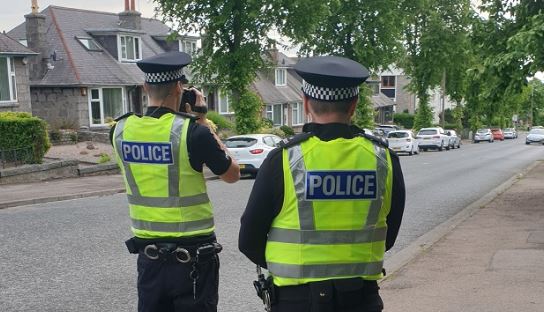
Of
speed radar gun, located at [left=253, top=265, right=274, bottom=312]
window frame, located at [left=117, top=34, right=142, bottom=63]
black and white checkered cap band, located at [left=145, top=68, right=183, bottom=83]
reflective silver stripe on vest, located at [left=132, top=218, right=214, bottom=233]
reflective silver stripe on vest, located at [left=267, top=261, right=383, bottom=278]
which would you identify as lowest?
speed radar gun, located at [left=253, top=265, right=274, bottom=312]

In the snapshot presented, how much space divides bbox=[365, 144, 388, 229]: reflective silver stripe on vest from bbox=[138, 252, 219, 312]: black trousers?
1.08 meters

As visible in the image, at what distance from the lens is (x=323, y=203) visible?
2.69 m

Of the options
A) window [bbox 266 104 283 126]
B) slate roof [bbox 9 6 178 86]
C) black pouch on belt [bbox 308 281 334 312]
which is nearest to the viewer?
black pouch on belt [bbox 308 281 334 312]

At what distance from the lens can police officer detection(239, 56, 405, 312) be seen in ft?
8.80

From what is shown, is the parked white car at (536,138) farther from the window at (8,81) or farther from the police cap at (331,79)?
the police cap at (331,79)

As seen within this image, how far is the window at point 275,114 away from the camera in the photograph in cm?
4710

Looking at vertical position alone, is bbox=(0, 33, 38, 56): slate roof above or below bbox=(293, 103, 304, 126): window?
above

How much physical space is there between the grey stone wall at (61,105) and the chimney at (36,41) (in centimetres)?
104

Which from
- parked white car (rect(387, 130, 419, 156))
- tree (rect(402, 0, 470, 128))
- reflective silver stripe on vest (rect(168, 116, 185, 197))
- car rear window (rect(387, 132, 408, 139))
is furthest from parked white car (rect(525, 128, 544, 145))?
reflective silver stripe on vest (rect(168, 116, 185, 197))

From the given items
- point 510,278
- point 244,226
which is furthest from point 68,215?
point 244,226

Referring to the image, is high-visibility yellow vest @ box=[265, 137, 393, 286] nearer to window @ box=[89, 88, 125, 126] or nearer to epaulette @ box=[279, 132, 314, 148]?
epaulette @ box=[279, 132, 314, 148]

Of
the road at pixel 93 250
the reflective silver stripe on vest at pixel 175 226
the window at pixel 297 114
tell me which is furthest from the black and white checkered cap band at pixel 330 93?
the window at pixel 297 114

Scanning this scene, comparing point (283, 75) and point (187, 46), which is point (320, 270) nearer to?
point (187, 46)

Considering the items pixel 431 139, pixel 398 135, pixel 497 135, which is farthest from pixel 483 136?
pixel 398 135
